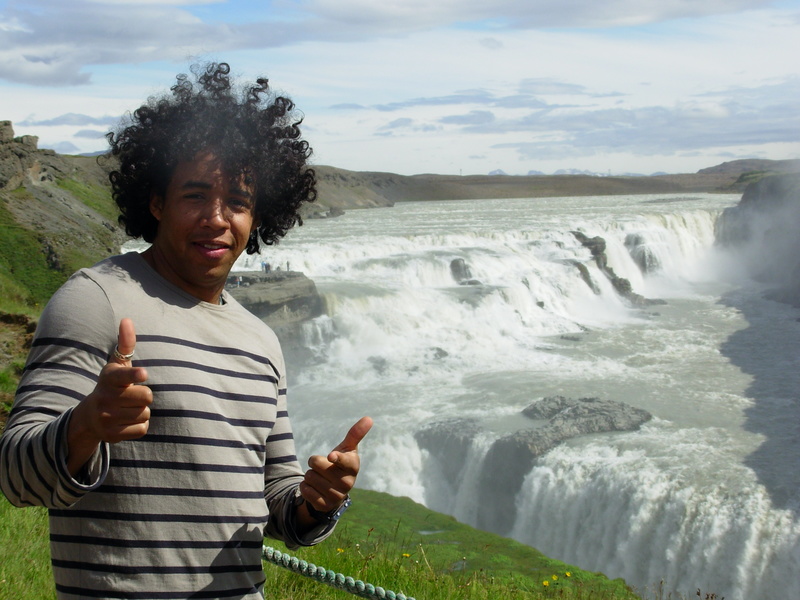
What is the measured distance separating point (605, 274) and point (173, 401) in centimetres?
2834

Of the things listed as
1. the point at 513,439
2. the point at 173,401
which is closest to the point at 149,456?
the point at 173,401

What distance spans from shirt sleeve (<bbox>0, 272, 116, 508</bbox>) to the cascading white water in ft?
32.4

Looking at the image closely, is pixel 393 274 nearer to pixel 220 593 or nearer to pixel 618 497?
pixel 618 497

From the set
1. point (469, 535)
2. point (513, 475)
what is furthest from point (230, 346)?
point (513, 475)

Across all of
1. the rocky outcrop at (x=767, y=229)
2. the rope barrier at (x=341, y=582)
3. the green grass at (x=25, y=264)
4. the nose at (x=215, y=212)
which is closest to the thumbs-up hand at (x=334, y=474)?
the nose at (x=215, y=212)

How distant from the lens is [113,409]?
1.45m

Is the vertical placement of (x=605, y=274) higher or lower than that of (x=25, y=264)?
lower

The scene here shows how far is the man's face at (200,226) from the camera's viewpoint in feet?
6.51

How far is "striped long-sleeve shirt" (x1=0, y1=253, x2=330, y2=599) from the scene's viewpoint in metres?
1.58

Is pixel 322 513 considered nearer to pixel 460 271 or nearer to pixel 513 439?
pixel 513 439

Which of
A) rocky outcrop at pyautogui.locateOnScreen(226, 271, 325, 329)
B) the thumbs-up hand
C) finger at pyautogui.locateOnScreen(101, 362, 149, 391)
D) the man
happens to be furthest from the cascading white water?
finger at pyautogui.locateOnScreen(101, 362, 149, 391)

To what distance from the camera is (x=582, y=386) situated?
1661 centimetres

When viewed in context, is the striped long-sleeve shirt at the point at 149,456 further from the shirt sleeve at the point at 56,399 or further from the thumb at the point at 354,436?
the thumb at the point at 354,436

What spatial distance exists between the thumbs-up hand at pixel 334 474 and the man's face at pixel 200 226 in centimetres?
49
